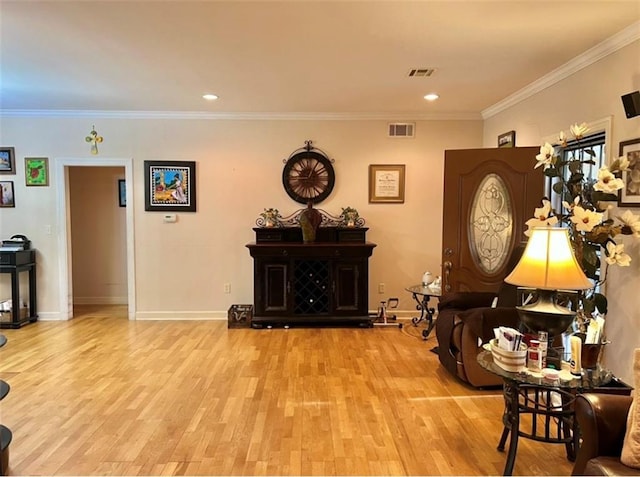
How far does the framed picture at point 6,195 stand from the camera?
5156 millimetres

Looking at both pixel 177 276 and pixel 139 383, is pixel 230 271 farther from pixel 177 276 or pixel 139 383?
pixel 139 383

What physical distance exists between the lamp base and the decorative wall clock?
11.0 feet

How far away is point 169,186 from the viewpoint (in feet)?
17.3

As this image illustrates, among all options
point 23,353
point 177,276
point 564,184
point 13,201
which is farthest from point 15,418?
point 564,184

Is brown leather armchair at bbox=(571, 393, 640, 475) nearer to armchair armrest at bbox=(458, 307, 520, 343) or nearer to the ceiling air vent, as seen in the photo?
armchair armrest at bbox=(458, 307, 520, 343)

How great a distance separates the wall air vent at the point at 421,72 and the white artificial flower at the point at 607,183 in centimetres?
160

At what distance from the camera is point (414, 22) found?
2602mm

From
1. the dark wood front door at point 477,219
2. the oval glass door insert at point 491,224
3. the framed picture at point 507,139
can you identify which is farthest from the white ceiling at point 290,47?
the oval glass door insert at point 491,224

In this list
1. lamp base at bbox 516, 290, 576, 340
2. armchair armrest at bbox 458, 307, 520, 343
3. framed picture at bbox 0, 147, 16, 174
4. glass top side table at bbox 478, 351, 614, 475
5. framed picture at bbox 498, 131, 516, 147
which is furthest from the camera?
framed picture at bbox 0, 147, 16, 174

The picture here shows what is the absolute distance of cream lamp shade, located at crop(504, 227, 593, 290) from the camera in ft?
7.02

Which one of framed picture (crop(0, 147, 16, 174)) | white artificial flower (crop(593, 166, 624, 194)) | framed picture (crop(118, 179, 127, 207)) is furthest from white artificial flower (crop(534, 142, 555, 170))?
framed picture (crop(0, 147, 16, 174))

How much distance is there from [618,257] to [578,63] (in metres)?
1.65

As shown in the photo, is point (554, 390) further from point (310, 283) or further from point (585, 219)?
point (310, 283)

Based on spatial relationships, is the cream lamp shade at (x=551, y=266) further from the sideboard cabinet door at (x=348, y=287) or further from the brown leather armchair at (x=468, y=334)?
the sideboard cabinet door at (x=348, y=287)
